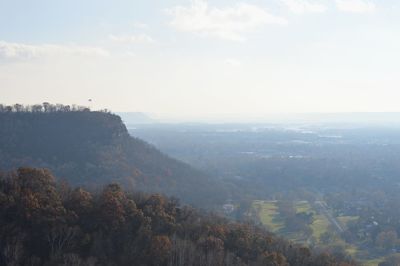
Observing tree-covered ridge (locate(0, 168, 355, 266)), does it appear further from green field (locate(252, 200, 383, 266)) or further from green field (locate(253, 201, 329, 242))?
green field (locate(253, 201, 329, 242))

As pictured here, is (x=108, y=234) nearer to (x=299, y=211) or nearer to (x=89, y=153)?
(x=89, y=153)

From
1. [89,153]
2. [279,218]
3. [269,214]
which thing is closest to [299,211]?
[269,214]

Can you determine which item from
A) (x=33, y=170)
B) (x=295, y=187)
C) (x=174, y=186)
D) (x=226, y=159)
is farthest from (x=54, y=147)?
(x=226, y=159)

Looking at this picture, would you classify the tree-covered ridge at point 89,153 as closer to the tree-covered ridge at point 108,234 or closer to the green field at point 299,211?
the green field at point 299,211

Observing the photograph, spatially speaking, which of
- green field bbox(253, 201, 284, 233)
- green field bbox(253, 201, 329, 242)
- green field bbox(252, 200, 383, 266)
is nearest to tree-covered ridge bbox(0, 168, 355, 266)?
green field bbox(252, 200, 383, 266)

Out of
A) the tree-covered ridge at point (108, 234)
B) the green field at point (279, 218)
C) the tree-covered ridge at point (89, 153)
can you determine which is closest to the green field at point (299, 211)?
the green field at point (279, 218)

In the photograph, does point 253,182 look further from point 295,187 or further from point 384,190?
point 384,190
